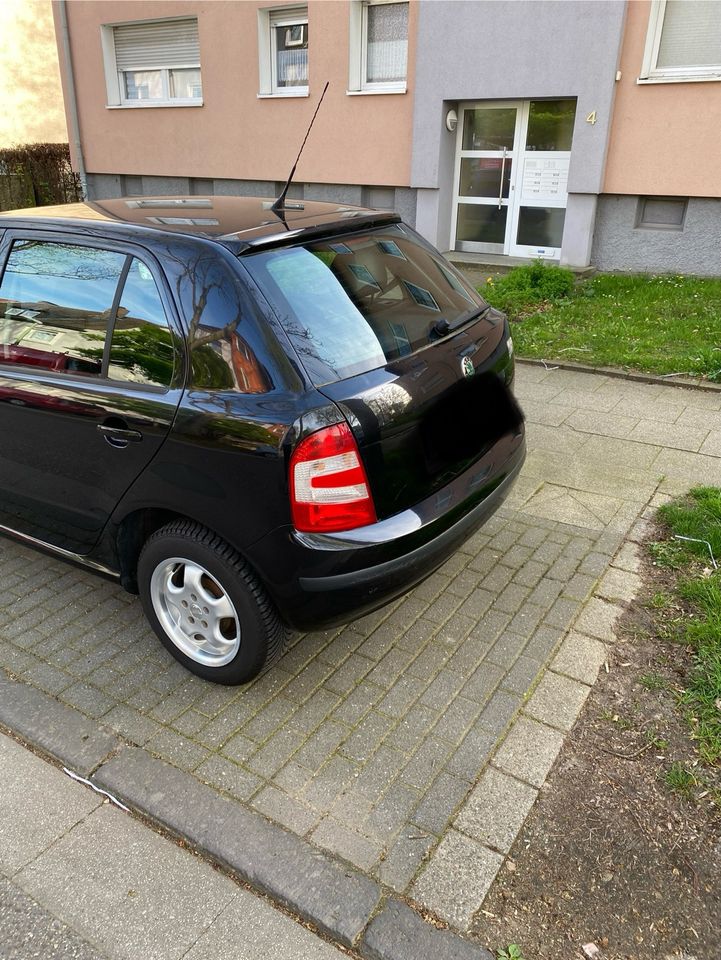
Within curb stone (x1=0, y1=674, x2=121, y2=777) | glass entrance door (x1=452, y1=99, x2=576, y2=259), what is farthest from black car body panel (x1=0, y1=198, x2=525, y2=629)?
glass entrance door (x1=452, y1=99, x2=576, y2=259)

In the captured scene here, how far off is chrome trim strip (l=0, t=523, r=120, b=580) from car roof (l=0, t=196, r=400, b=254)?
4.55 ft

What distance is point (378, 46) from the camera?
1165cm

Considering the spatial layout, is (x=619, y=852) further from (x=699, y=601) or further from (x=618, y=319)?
(x=618, y=319)

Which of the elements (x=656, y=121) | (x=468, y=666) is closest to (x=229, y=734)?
(x=468, y=666)

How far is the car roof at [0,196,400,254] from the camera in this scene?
9.24 feet

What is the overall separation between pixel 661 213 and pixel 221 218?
8.92 metres

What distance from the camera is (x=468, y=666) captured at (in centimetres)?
311

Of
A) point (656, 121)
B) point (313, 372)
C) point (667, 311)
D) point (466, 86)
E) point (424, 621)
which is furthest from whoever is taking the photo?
point (466, 86)

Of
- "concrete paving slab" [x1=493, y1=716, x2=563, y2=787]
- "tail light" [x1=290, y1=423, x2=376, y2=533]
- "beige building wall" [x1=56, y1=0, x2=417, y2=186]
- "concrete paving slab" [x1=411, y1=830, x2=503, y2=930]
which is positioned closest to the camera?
"concrete paving slab" [x1=411, y1=830, x2=503, y2=930]

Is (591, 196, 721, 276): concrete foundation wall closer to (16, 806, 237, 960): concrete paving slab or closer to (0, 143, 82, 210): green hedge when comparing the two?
(16, 806, 237, 960): concrete paving slab

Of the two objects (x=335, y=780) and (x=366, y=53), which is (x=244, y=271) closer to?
(x=335, y=780)

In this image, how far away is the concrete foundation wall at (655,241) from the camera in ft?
32.3

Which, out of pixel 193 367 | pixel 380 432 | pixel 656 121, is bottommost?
pixel 380 432

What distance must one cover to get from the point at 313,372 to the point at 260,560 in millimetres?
677
